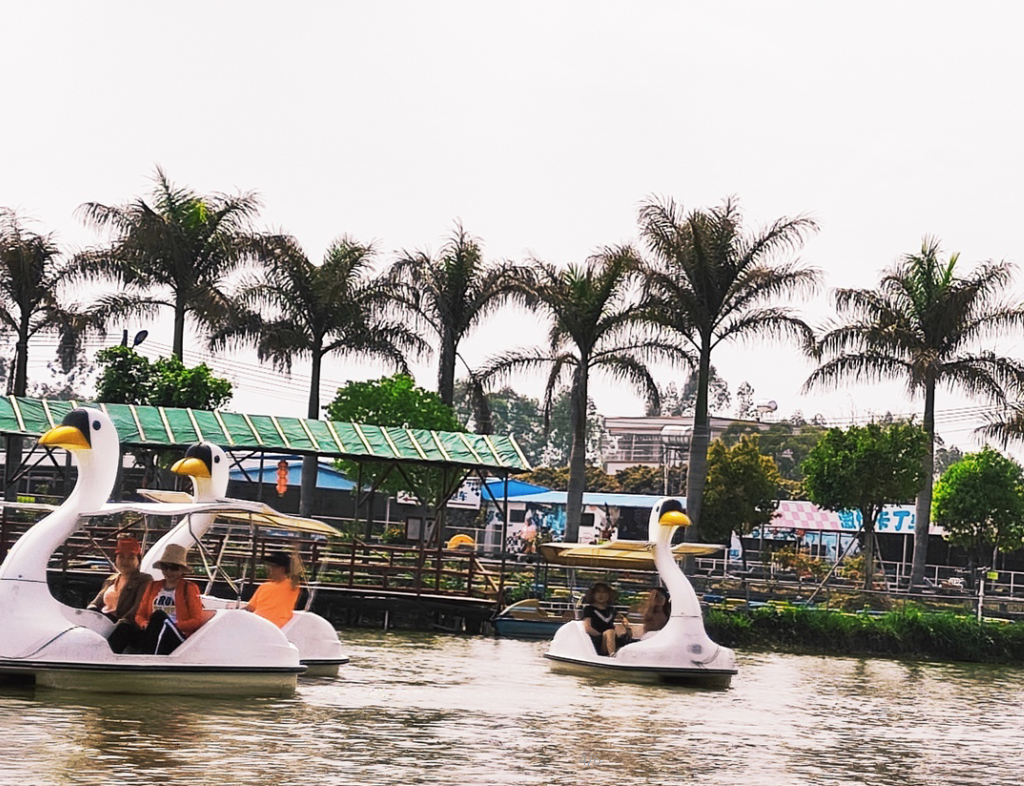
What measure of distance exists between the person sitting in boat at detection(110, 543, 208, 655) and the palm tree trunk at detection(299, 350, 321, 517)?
25.5m

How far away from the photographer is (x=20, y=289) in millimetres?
45312

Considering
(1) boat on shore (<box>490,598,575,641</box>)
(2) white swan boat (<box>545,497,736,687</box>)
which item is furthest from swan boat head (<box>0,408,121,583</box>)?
(1) boat on shore (<box>490,598,575,641</box>)

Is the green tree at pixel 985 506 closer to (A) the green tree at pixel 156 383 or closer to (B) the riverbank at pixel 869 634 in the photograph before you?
(B) the riverbank at pixel 869 634

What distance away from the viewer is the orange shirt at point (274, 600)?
19578 millimetres

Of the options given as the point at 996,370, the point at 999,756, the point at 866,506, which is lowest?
the point at 999,756

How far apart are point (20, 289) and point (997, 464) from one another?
1165 inches

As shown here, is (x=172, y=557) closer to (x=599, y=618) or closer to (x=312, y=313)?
(x=599, y=618)

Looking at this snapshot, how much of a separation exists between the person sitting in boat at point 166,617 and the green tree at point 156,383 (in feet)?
92.4

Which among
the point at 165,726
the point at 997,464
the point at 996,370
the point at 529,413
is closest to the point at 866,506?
the point at 996,370

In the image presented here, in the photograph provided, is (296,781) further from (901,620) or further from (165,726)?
(901,620)

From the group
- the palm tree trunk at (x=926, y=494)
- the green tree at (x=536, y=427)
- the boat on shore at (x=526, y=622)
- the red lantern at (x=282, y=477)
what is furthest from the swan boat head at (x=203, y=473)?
the green tree at (x=536, y=427)

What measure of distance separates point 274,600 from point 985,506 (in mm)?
36487

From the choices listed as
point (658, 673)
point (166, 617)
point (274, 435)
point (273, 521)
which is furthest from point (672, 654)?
point (274, 435)

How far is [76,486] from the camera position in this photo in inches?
680
